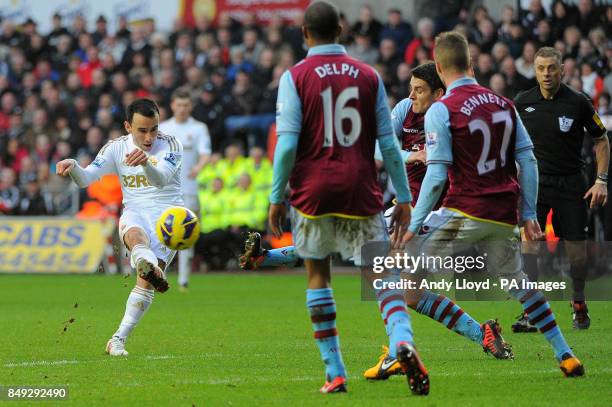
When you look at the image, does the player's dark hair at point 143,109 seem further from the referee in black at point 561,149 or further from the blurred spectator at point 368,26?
the blurred spectator at point 368,26

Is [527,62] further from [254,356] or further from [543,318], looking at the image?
[543,318]

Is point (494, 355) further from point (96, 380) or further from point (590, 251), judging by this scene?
point (590, 251)

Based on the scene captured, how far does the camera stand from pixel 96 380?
26.1ft

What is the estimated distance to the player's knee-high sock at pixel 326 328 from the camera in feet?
23.3

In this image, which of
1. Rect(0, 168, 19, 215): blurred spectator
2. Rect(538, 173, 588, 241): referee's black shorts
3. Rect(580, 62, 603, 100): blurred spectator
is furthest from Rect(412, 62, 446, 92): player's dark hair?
Rect(0, 168, 19, 215): blurred spectator

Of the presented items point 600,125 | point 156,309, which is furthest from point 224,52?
point 600,125

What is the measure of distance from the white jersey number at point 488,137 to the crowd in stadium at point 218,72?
11379 mm

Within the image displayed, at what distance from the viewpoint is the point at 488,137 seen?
7594 millimetres

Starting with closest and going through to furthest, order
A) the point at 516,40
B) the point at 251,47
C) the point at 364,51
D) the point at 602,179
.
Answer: the point at 602,179
the point at 516,40
the point at 364,51
the point at 251,47

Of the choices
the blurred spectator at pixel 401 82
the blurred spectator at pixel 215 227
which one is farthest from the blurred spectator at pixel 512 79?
the blurred spectator at pixel 215 227

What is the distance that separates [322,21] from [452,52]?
1030 mm

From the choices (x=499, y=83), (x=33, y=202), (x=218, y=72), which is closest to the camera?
(x=499, y=83)

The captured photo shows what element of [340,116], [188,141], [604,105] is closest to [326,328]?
[340,116]

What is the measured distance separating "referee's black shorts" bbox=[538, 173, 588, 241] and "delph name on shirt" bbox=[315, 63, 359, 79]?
464cm
